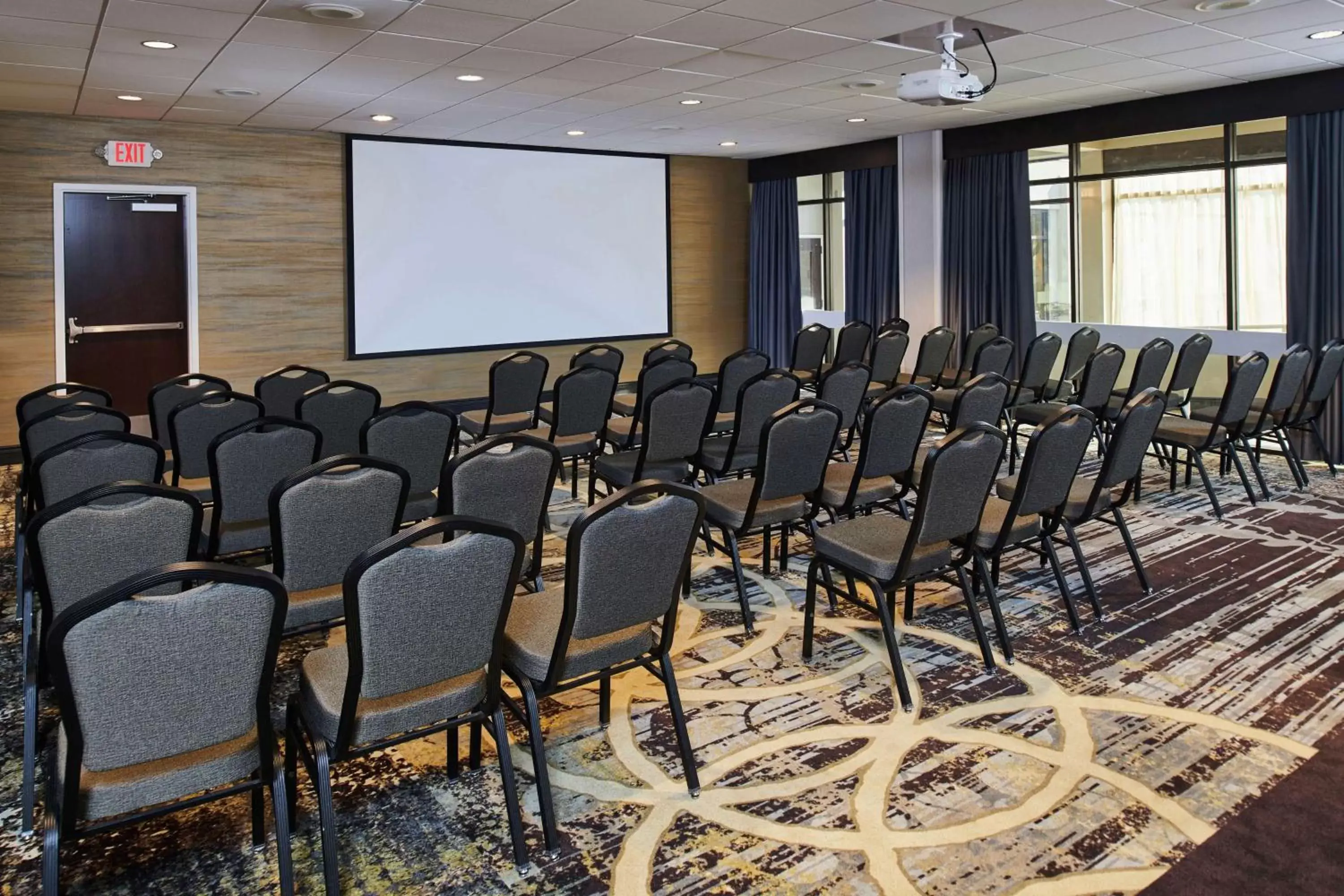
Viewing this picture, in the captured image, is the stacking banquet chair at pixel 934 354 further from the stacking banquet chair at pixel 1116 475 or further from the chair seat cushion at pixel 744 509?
the chair seat cushion at pixel 744 509

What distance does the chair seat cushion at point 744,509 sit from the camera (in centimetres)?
462

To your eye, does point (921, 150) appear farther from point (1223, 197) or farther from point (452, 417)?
point (452, 417)

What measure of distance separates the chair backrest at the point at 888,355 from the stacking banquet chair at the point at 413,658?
259 inches

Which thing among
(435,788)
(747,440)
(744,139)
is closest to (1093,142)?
(744,139)

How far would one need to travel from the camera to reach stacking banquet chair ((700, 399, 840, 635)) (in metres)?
4.43

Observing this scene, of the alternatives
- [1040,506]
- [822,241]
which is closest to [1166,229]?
[822,241]

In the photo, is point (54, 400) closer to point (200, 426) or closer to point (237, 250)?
point (200, 426)

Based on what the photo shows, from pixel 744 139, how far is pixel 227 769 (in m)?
9.98

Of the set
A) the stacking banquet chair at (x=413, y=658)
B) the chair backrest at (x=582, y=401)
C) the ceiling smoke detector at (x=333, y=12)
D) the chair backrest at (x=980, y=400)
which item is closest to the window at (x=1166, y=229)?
the chair backrest at (x=980, y=400)

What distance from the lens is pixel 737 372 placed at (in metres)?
7.17

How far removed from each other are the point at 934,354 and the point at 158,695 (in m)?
7.90

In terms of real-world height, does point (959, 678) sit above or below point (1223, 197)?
below

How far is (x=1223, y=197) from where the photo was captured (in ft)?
29.7

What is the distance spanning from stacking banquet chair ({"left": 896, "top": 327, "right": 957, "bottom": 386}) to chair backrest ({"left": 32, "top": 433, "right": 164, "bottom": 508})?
645 cm
